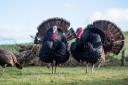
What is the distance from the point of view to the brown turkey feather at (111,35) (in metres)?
19.2

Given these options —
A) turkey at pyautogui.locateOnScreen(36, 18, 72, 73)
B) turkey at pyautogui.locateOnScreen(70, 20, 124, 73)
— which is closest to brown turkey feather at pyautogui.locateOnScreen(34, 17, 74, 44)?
turkey at pyautogui.locateOnScreen(36, 18, 72, 73)

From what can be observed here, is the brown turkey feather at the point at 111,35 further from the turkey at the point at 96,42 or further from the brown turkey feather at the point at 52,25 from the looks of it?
the brown turkey feather at the point at 52,25

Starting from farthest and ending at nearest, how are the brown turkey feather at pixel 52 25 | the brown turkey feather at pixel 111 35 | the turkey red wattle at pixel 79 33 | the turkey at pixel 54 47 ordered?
the brown turkey feather at pixel 52 25
the brown turkey feather at pixel 111 35
the turkey red wattle at pixel 79 33
the turkey at pixel 54 47

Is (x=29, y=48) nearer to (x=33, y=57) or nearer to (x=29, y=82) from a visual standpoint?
(x=33, y=57)

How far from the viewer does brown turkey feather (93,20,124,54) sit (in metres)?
19.2

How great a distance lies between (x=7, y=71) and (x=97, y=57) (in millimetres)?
3741

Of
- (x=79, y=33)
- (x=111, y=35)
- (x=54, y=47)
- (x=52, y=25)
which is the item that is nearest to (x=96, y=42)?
(x=79, y=33)

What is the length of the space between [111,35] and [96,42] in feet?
5.76

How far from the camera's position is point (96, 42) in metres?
17.8

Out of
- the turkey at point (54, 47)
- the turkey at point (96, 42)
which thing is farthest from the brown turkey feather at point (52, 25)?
the turkey at point (96, 42)

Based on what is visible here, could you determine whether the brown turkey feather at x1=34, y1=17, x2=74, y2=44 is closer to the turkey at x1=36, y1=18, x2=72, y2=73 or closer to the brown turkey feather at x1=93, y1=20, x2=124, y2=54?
the turkey at x1=36, y1=18, x2=72, y2=73

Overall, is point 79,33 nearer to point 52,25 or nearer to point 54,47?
point 54,47

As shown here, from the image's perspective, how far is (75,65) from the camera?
2359 centimetres

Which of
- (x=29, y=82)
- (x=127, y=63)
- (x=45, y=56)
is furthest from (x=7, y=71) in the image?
(x=127, y=63)
